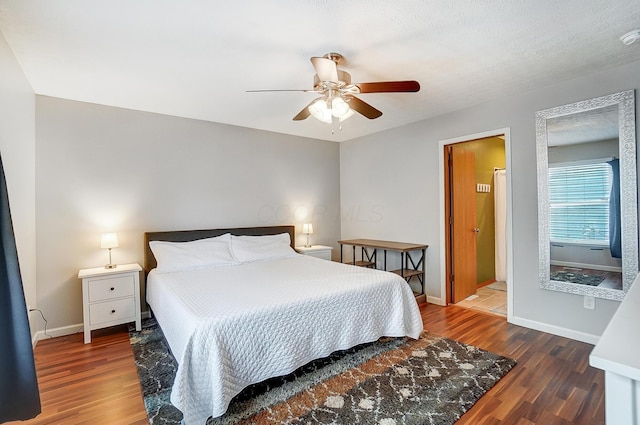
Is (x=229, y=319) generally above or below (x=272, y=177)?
below

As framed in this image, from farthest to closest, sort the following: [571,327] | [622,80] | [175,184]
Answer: [175,184]
[571,327]
[622,80]

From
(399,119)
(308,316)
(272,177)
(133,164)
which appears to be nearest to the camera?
(308,316)

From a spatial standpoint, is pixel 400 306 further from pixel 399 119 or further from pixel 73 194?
pixel 73 194

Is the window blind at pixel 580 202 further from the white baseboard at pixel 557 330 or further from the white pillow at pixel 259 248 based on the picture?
the white pillow at pixel 259 248

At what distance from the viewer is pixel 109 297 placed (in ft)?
10.1

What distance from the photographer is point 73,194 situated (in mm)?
3223

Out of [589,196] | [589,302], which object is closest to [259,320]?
[589,302]

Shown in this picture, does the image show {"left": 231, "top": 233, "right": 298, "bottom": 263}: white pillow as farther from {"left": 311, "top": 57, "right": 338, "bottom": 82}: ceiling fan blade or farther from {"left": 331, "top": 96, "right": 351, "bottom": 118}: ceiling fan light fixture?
{"left": 311, "top": 57, "right": 338, "bottom": 82}: ceiling fan blade

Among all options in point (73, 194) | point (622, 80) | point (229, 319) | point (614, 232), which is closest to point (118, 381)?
point (229, 319)

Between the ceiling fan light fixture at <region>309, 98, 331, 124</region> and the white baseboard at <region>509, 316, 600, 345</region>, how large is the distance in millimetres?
2931

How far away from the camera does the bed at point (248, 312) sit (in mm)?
1804

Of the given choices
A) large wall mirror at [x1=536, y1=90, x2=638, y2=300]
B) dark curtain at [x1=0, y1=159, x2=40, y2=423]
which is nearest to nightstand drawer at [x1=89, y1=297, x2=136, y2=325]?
dark curtain at [x1=0, y1=159, x2=40, y2=423]

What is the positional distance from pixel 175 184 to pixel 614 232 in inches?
181

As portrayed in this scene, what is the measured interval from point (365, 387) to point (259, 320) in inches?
35.7
